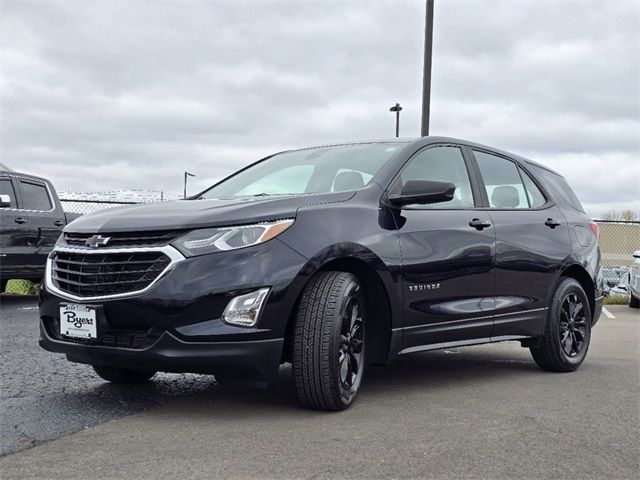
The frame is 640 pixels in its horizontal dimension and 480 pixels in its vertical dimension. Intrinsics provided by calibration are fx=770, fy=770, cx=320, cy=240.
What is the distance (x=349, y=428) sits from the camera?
3.89 meters

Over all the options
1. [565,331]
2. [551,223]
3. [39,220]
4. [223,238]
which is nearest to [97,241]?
[223,238]

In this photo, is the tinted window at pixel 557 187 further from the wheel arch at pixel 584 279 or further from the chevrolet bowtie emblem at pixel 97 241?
the chevrolet bowtie emblem at pixel 97 241

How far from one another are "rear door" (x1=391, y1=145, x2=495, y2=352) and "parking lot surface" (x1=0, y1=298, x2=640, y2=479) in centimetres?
43

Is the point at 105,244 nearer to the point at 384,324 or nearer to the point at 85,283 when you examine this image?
the point at 85,283

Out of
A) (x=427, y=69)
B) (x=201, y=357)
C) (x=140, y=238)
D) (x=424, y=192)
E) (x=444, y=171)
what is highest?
(x=427, y=69)

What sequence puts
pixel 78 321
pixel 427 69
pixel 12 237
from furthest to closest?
pixel 427 69 → pixel 12 237 → pixel 78 321

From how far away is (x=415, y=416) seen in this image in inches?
166

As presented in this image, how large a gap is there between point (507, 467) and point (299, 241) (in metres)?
1.53

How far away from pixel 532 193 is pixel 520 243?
74 centimetres

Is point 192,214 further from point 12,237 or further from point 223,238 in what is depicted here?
point 12,237

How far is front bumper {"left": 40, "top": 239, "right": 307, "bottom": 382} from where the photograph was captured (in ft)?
12.6

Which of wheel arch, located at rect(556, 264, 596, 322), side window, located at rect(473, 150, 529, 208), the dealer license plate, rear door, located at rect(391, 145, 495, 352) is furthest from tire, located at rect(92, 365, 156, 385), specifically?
wheel arch, located at rect(556, 264, 596, 322)

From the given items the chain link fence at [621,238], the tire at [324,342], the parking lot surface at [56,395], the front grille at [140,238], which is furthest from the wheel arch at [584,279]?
the chain link fence at [621,238]

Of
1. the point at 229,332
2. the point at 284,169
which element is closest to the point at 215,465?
the point at 229,332
